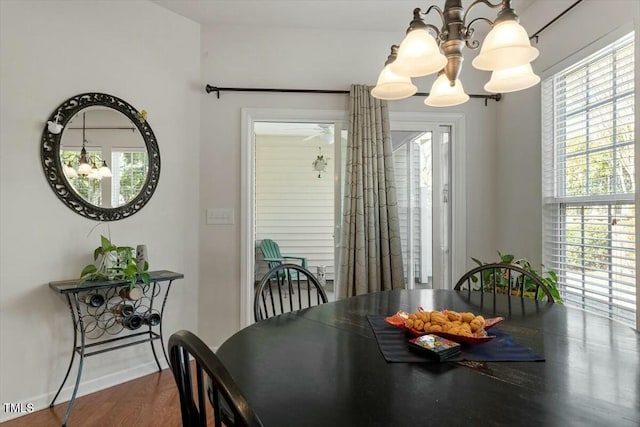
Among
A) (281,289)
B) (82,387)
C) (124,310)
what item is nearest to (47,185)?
(124,310)

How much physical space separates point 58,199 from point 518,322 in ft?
8.70

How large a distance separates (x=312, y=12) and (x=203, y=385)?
113 inches

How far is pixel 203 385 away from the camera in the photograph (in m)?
0.63

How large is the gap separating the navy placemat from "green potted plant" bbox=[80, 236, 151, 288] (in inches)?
66.3

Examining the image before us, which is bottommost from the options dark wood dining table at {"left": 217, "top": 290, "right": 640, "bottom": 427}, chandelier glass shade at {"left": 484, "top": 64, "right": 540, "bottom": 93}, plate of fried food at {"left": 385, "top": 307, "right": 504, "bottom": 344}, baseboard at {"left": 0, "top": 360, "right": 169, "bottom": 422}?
baseboard at {"left": 0, "top": 360, "right": 169, "bottom": 422}

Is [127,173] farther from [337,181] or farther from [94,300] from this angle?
[337,181]

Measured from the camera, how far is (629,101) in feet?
6.16

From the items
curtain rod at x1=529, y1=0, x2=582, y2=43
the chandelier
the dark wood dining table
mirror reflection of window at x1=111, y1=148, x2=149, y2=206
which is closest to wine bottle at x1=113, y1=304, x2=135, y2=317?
mirror reflection of window at x1=111, y1=148, x2=149, y2=206

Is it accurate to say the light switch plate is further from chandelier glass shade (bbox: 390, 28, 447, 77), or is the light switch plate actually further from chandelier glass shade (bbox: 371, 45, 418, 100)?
chandelier glass shade (bbox: 390, 28, 447, 77)

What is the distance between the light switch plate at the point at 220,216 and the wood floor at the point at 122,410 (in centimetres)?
123

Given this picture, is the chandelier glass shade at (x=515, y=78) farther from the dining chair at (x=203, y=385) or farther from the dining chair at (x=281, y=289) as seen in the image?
the dining chair at (x=203, y=385)

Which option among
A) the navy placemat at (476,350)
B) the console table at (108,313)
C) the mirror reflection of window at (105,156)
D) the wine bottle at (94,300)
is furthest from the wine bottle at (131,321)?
the navy placemat at (476,350)

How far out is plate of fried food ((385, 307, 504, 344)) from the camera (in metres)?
1.10

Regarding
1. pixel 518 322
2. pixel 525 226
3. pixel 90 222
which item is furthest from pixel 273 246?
pixel 518 322
